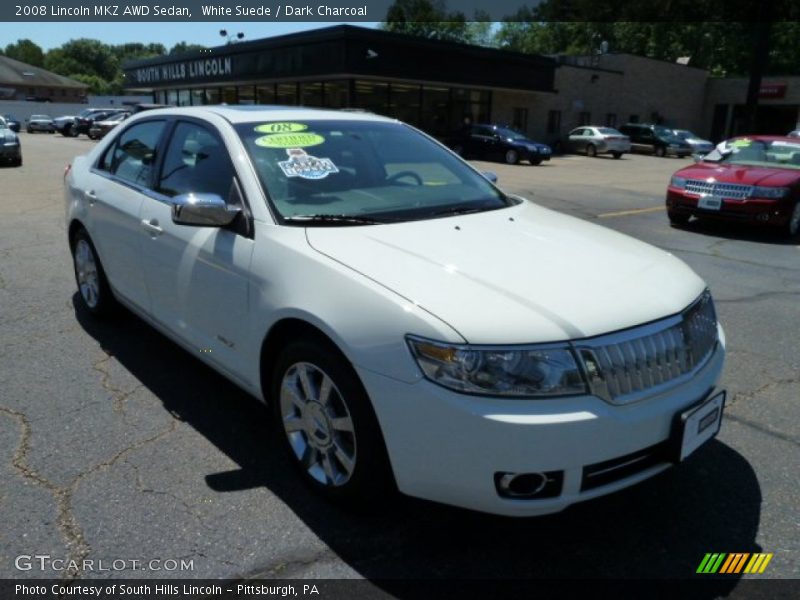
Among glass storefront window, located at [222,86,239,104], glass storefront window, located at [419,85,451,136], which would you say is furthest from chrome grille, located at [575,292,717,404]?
glass storefront window, located at [222,86,239,104]

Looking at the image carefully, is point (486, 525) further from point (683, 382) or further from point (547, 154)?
point (547, 154)

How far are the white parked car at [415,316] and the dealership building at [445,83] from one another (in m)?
24.2

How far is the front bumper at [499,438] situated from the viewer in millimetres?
2119

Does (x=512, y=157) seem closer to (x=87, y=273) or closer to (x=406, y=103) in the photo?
(x=406, y=103)

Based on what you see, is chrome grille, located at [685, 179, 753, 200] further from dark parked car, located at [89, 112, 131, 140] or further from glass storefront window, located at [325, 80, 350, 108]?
dark parked car, located at [89, 112, 131, 140]

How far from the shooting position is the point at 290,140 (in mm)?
3416

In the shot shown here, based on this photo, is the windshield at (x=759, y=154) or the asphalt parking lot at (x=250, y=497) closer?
the asphalt parking lot at (x=250, y=497)

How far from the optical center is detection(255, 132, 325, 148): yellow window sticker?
334cm

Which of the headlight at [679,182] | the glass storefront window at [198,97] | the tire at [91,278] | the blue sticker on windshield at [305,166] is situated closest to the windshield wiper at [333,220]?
the blue sticker on windshield at [305,166]

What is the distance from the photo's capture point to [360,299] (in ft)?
7.84

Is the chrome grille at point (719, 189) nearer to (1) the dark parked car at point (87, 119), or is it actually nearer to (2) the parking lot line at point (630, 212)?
(2) the parking lot line at point (630, 212)

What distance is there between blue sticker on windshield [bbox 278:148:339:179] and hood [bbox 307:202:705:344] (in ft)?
1.65

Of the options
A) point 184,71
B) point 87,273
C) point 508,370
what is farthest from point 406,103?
point 508,370

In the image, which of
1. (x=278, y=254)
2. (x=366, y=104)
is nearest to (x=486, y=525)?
(x=278, y=254)
